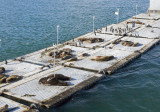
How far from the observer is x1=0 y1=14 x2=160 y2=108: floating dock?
2295 cm

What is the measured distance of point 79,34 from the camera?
52406 millimetres

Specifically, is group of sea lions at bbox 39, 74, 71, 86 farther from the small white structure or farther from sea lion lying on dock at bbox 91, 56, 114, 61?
the small white structure

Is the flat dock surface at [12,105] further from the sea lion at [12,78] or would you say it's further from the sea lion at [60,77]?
the sea lion at [60,77]

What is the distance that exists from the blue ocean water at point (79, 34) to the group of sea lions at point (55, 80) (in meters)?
2.24

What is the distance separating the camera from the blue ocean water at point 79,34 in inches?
903

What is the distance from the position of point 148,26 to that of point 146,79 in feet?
84.6

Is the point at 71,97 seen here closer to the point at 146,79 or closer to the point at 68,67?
the point at 68,67

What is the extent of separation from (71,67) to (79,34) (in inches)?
921

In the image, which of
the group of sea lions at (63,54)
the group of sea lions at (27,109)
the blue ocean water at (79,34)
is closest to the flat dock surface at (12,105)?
the group of sea lions at (27,109)

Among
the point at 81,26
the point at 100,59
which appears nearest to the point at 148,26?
the point at 81,26

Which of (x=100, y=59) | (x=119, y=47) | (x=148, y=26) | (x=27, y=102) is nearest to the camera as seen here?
(x=27, y=102)

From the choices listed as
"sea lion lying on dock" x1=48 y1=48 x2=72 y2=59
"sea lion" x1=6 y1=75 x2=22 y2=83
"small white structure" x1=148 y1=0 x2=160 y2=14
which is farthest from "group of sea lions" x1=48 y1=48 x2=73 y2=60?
"small white structure" x1=148 y1=0 x2=160 y2=14

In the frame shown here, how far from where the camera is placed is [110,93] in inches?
982

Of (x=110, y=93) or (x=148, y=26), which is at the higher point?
(x=148, y=26)
